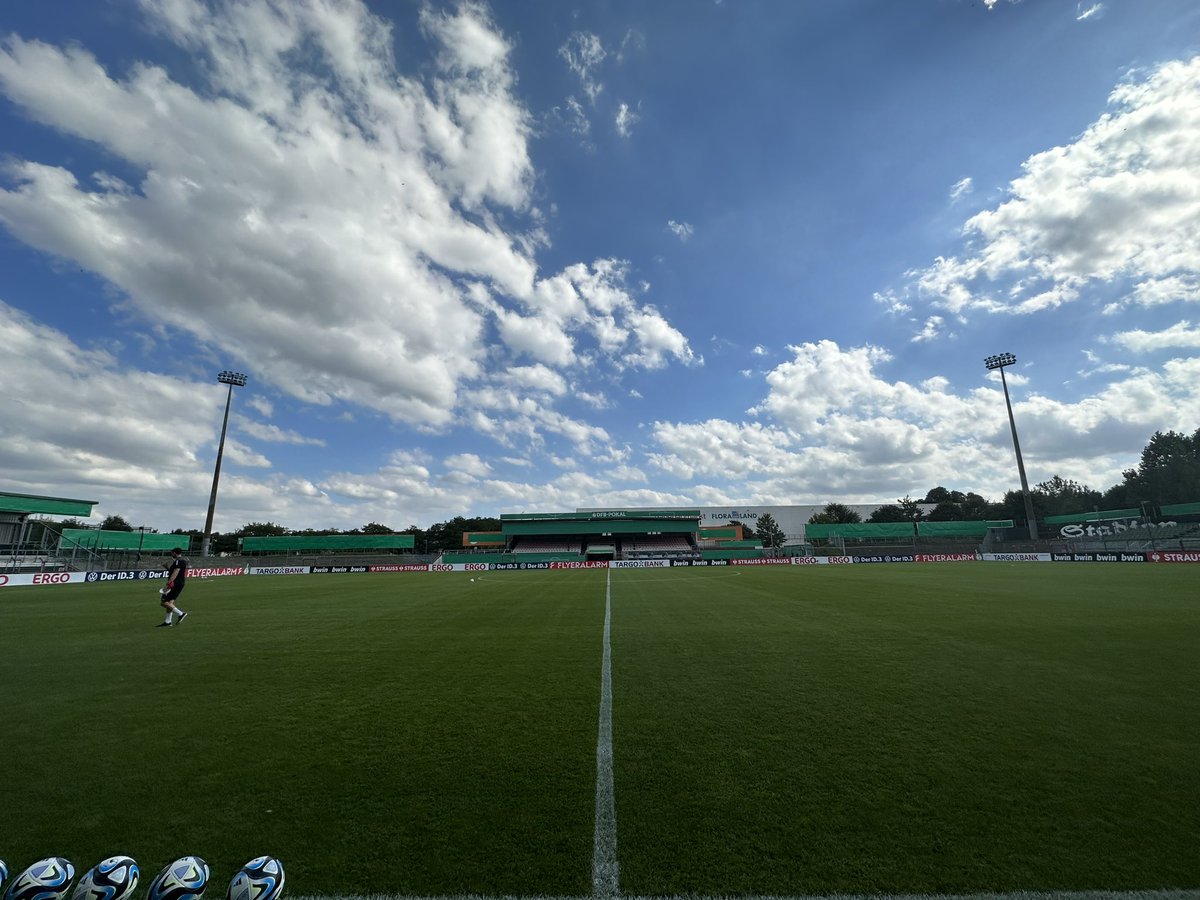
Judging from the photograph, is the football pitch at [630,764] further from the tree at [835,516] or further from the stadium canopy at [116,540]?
the tree at [835,516]

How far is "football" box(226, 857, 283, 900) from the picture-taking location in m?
2.70

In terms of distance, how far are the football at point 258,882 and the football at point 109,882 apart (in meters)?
0.48

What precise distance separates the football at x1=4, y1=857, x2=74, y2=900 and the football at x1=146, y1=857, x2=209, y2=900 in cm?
44

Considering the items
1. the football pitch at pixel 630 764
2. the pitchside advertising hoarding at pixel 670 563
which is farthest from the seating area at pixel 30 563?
the football pitch at pixel 630 764

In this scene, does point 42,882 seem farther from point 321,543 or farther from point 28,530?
point 321,543

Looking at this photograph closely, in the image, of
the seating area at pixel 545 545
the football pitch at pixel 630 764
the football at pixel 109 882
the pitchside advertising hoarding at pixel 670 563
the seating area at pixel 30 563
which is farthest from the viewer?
the seating area at pixel 545 545

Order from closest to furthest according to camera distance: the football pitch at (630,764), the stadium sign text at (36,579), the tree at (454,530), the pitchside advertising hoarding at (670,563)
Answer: the football pitch at (630,764), the stadium sign text at (36,579), the pitchside advertising hoarding at (670,563), the tree at (454,530)

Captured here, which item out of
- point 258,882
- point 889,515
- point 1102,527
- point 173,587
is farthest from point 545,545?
point 889,515

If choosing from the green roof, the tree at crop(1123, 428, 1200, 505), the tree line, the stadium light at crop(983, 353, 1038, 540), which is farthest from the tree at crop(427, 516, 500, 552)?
the tree at crop(1123, 428, 1200, 505)

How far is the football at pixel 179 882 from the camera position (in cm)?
267

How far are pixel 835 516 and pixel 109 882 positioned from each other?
439ft

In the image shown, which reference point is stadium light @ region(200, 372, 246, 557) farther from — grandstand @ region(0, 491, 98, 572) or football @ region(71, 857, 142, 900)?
football @ region(71, 857, 142, 900)

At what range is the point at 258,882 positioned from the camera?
277 cm

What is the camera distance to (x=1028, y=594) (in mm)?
16641
